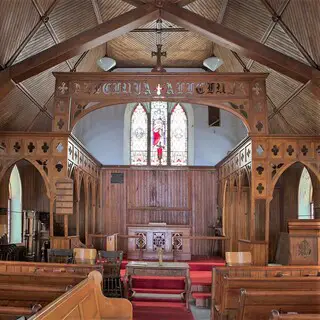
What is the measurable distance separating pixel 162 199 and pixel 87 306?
35.1ft

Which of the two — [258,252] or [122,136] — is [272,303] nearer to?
[258,252]

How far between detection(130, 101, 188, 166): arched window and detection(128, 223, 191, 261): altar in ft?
11.6

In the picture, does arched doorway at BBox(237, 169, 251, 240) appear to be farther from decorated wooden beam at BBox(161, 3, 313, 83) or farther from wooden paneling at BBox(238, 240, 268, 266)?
decorated wooden beam at BBox(161, 3, 313, 83)

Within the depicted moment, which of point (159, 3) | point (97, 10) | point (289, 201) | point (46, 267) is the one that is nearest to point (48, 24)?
point (97, 10)

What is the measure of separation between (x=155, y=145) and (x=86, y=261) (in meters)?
8.25

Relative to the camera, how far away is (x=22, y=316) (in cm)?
425

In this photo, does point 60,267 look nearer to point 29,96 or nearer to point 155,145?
point 29,96

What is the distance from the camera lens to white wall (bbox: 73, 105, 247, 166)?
53.0ft

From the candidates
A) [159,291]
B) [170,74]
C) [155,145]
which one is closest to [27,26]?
[170,74]

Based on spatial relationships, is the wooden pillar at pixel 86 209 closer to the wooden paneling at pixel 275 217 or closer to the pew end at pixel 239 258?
the wooden paneling at pixel 275 217

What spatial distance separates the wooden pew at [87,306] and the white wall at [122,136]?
35.8ft

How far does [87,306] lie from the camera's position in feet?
15.8

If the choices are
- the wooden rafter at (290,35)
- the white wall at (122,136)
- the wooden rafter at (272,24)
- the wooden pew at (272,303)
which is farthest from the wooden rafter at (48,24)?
the wooden pew at (272,303)

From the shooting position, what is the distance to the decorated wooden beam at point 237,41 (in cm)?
937
